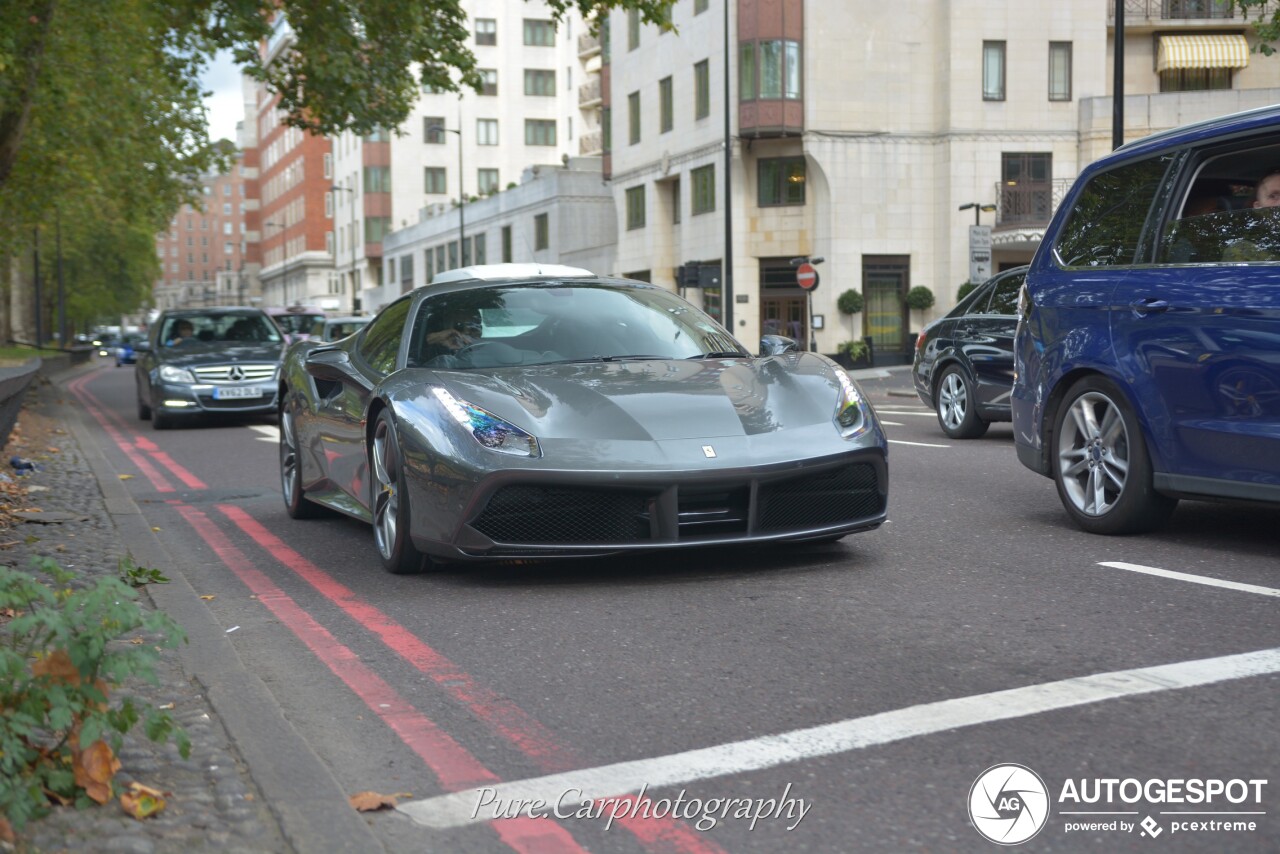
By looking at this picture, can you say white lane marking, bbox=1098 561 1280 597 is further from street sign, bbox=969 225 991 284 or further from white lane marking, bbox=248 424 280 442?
street sign, bbox=969 225 991 284

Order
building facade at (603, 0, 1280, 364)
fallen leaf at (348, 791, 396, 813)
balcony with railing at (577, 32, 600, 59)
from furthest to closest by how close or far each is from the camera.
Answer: balcony with railing at (577, 32, 600, 59), building facade at (603, 0, 1280, 364), fallen leaf at (348, 791, 396, 813)

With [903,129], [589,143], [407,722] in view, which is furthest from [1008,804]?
[589,143]

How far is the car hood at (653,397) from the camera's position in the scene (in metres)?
6.02

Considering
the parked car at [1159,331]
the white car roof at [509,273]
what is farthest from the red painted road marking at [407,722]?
the parked car at [1159,331]

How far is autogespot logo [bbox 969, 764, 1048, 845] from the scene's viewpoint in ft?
10.2

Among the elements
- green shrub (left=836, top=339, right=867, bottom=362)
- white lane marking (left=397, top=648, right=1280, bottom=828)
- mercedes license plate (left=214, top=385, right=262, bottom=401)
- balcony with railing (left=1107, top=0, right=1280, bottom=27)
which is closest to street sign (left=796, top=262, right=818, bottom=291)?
green shrub (left=836, top=339, right=867, bottom=362)

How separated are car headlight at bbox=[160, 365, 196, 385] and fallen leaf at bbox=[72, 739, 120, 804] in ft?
51.3

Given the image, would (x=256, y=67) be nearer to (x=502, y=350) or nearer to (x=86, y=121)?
(x=86, y=121)

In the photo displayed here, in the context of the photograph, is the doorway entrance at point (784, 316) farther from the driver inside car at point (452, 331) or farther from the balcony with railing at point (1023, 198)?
the driver inside car at point (452, 331)

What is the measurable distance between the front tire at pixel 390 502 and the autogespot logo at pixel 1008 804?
349cm

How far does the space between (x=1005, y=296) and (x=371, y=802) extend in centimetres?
1136

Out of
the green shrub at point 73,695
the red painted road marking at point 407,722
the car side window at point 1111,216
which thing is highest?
the car side window at point 1111,216

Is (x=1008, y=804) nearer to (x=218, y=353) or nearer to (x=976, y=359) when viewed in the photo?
(x=976, y=359)

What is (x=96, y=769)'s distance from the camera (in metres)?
3.33
